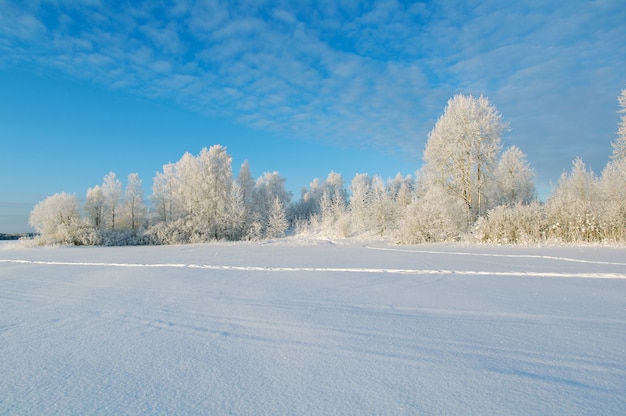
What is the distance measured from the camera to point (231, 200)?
29078 millimetres

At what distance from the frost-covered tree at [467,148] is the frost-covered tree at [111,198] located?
25.0m

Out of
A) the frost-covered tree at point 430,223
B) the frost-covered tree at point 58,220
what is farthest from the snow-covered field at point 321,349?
the frost-covered tree at point 58,220

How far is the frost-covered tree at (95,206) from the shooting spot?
2620 cm

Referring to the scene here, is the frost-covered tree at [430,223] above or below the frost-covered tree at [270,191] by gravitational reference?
below

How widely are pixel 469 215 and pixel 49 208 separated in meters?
26.9

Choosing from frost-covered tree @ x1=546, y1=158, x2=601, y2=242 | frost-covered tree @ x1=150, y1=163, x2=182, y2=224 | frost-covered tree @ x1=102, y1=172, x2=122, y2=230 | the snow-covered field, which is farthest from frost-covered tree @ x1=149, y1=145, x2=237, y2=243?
the snow-covered field

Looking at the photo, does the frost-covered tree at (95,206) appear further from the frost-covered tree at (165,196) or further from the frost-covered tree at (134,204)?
the frost-covered tree at (165,196)

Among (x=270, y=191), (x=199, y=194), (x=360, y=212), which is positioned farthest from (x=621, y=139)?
(x=270, y=191)

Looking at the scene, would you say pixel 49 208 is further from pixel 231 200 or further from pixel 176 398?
pixel 176 398

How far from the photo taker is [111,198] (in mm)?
27609

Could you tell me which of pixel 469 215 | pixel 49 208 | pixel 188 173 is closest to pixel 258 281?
pixel 469 215

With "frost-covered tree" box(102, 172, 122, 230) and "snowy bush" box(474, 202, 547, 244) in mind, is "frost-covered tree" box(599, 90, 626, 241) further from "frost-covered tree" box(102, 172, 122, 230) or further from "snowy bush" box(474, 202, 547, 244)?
"frost-covered tree" box(102, 172, 122, 230)

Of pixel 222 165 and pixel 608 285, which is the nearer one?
pixel 608 285

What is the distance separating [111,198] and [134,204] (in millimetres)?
1816
